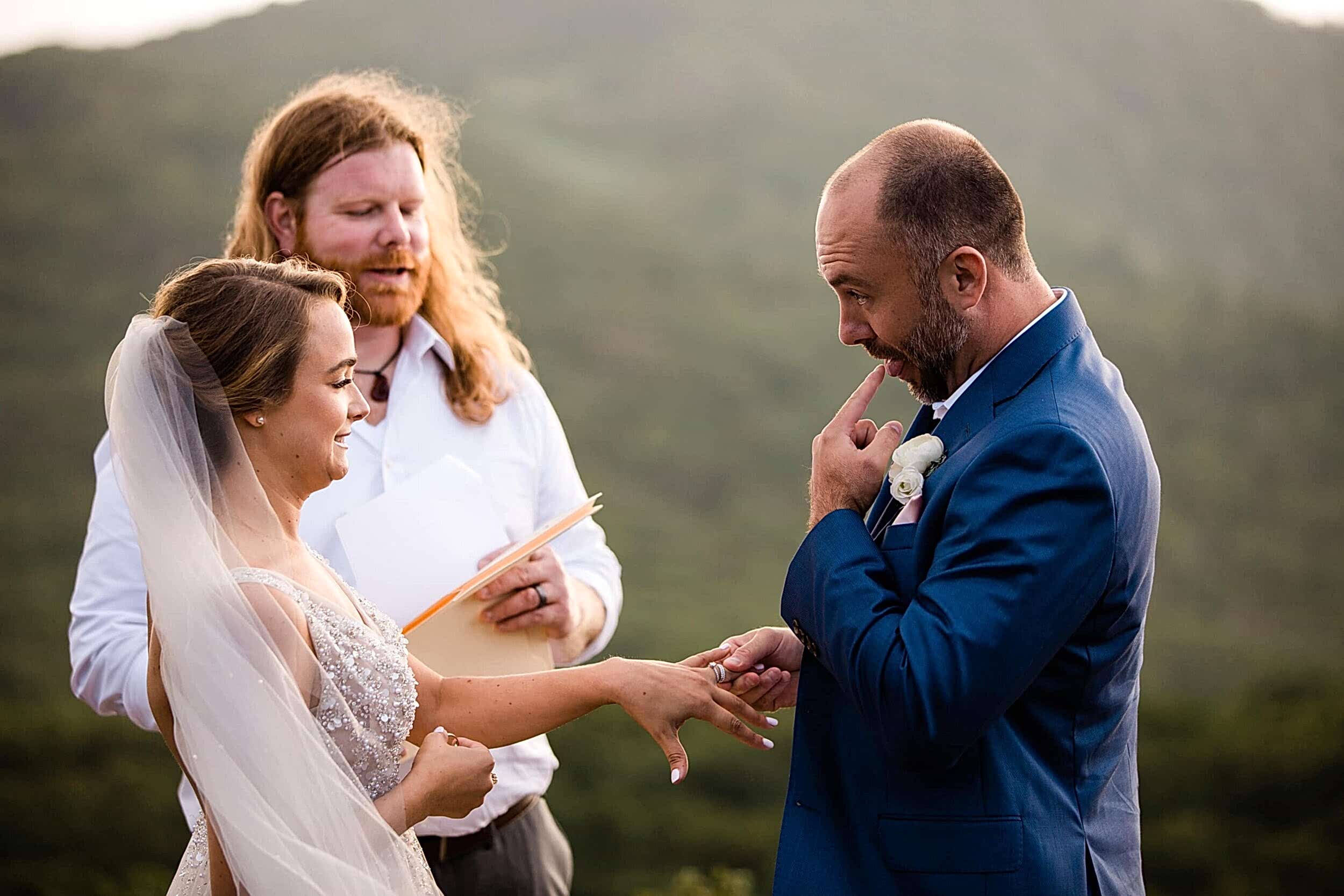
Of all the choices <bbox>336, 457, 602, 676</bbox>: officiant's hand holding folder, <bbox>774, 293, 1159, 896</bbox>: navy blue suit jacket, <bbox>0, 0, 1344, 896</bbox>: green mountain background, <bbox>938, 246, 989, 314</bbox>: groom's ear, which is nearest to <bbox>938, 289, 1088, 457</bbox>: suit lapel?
<bbox>774, 293, 1159, 896</bbox>: navy blue suit jacket

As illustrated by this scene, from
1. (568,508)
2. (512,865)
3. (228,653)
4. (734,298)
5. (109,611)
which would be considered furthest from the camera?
(734,298)

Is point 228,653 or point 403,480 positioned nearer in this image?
point 228,653

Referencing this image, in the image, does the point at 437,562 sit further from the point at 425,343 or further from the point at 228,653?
the point at 228,653

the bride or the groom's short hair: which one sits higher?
the groom's short hair

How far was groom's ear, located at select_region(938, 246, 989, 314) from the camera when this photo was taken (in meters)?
2.12

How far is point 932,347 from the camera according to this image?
2.20 metres

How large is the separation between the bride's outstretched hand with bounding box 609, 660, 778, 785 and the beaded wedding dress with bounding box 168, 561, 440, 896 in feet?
1.42

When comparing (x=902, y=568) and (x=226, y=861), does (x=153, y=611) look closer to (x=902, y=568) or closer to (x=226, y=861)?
(x=226, y=861)

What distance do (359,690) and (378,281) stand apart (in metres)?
1.26

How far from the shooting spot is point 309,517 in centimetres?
286

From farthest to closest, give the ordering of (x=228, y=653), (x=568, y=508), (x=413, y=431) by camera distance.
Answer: (x=568, y=508)
(x=413, y=431)
(x=228, y=653)

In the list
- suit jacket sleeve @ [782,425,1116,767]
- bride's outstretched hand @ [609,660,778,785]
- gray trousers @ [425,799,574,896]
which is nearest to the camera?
suit jacket sleeve @ [782,425,1116,767]

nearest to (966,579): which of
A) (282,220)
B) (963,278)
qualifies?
(963,278)

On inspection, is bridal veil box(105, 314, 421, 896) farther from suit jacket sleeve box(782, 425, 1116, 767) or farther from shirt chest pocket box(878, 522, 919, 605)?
shirt chest pocket box(878, 522, 919, 605)
